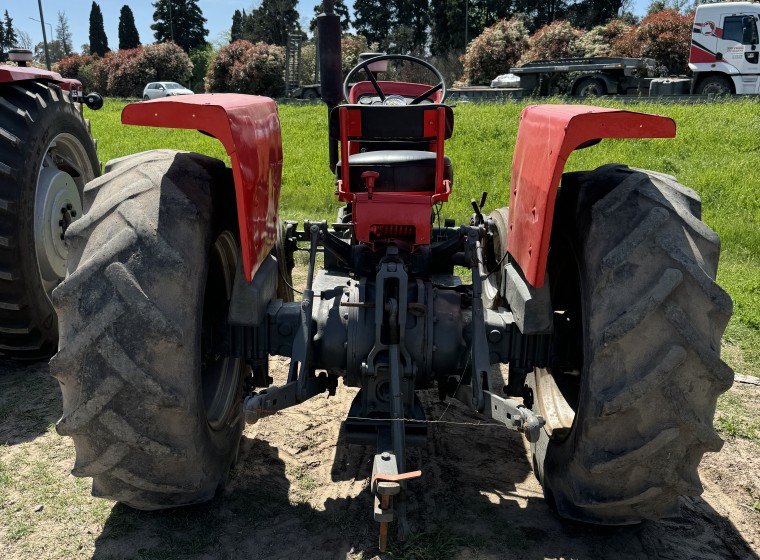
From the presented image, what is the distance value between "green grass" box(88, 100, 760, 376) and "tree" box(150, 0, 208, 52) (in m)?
47.2

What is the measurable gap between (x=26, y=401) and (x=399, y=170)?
8.49ft

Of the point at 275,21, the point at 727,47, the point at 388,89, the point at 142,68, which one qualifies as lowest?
the point at 388,89

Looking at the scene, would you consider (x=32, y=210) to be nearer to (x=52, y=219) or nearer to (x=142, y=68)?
(x=52, y=219)

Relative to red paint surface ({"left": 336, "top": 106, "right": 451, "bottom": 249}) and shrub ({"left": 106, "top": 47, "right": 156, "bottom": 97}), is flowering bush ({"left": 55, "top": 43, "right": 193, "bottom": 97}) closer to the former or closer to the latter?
shrub ({"left": 106, "top": 47, "right": 156, "bottom": 97})

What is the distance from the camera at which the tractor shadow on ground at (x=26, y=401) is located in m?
3.51

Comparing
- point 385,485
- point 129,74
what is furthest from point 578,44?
point 385,485

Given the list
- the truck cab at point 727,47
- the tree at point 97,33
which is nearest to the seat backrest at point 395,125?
the truck cab at point 727,47

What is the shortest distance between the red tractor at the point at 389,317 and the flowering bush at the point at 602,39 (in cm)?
2650

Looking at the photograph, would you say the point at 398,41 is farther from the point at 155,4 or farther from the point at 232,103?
the point at 232,103

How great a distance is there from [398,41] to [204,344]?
5135 cm

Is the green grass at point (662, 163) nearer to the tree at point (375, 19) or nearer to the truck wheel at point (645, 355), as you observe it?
the truck wheel at point (645, 355)

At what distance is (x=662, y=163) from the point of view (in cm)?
1073

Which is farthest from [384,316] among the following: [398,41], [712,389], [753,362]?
[398,41]

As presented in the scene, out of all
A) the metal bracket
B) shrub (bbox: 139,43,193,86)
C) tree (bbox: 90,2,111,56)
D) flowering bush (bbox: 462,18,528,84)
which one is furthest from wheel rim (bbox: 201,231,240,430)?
tree (bbox: 90,2,111,56)
